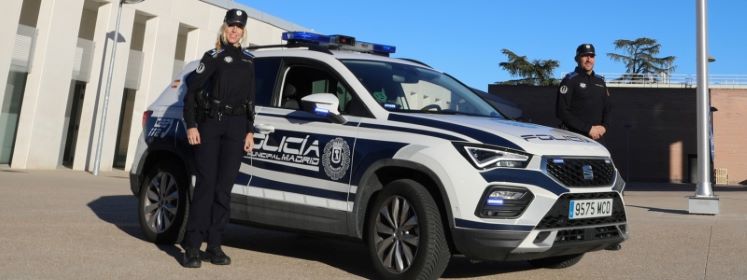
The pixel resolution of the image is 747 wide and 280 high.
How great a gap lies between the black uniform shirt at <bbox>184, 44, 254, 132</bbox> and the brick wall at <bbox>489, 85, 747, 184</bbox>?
1787 inches

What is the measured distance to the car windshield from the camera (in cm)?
523

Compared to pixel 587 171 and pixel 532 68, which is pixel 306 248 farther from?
pixel 532 68

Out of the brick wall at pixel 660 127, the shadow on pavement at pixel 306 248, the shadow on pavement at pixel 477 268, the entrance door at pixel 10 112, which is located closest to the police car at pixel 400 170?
the shadow on pavement at pixel 477 268

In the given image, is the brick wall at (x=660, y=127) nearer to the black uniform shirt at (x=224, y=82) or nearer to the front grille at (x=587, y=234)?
the front grille at (x=587, y=234)

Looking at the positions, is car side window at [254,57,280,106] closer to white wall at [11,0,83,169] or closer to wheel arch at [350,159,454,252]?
wheel arch at [350,159,454,252]

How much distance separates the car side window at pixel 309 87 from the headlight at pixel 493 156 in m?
1.15

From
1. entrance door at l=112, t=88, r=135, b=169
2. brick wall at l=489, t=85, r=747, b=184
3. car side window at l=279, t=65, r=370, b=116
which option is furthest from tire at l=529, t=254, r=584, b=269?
brick wall at l=489, t=85, r=747, b=184

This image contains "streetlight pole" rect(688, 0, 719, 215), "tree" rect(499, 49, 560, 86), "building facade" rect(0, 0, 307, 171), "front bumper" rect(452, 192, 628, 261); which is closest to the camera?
"front bumper" rect(452, 192, 628, 261)

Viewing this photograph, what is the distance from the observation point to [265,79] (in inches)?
231

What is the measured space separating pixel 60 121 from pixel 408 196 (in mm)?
20921

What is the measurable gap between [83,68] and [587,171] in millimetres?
22239

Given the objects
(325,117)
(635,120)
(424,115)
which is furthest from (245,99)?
Result: (635,120)

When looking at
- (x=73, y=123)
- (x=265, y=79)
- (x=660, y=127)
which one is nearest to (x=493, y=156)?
(x=265, y=79)

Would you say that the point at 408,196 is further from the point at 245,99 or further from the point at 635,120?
the point at 635,120
